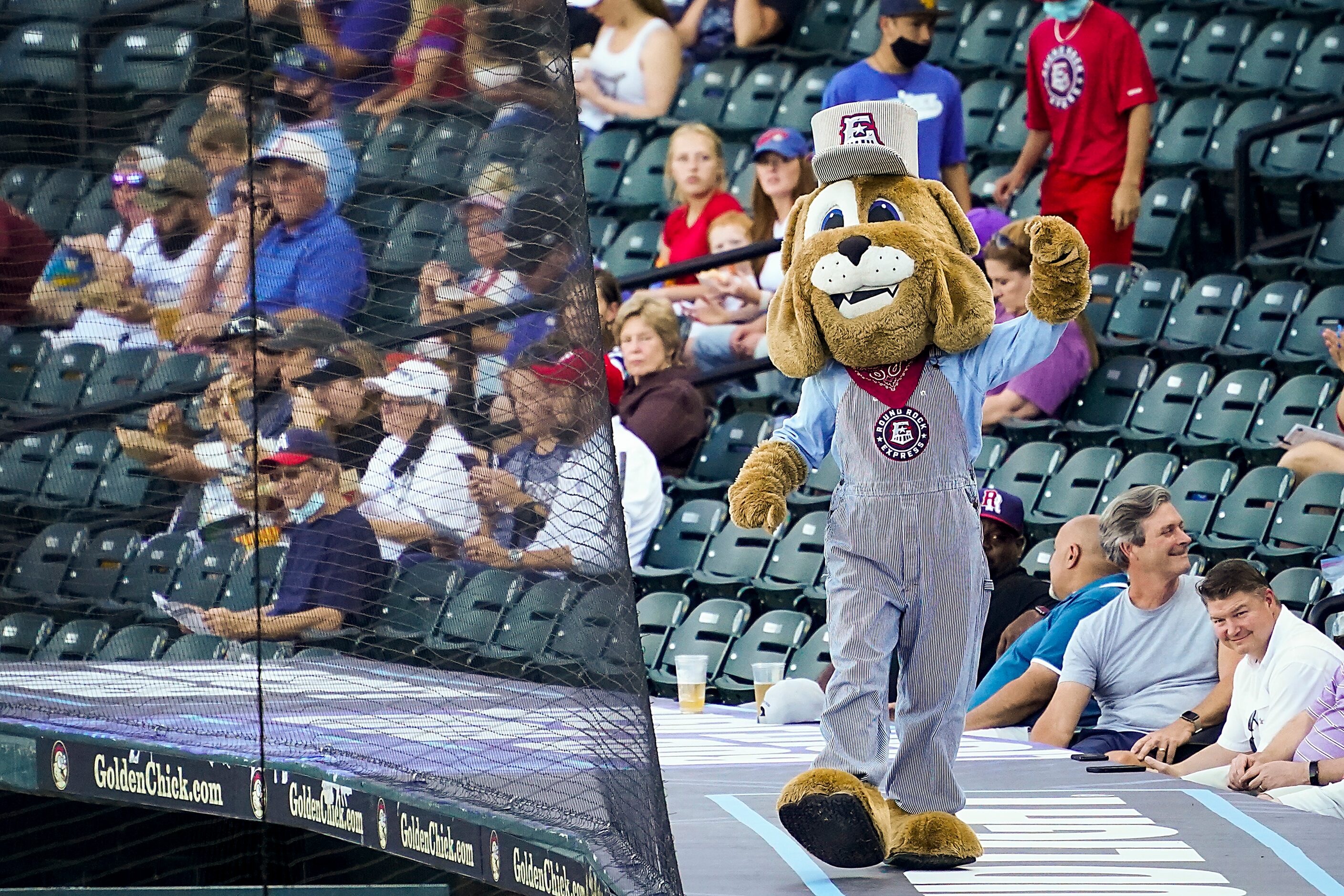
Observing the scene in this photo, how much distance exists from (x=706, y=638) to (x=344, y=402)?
10.0 feet

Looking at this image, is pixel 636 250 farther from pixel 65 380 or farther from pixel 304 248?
pixel 304 248

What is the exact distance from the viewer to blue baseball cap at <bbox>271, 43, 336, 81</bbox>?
330cm

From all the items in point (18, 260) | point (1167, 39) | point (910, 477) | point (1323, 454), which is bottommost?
point (1323, 454)

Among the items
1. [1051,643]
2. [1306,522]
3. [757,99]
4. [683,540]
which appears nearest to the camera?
[1051,643]

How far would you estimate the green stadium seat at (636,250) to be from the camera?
27.6 feet

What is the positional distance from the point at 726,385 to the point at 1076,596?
2871 mm

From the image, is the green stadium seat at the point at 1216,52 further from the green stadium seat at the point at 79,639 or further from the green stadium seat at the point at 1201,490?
the green stadium seat at the point at 79,639

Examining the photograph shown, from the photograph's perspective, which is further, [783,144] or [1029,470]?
[783,144]

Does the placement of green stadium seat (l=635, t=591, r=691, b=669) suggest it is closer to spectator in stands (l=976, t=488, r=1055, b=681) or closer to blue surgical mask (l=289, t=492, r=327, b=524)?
spectator in stands (l=976, t=488, r=1055, b=681)

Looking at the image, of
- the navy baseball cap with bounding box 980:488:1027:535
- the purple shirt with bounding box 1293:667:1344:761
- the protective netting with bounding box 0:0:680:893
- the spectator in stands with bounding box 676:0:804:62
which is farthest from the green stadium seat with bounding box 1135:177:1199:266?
the protective netting with bounding box 0:0:680:893

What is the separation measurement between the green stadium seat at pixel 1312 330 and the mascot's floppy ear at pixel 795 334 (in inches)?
141

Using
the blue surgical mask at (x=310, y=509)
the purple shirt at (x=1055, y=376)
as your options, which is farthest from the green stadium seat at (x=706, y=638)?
the blue surgical mask at (x=310, y=509)

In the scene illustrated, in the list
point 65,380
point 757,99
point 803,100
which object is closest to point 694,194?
point 803,100

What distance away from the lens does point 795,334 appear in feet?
11.1
